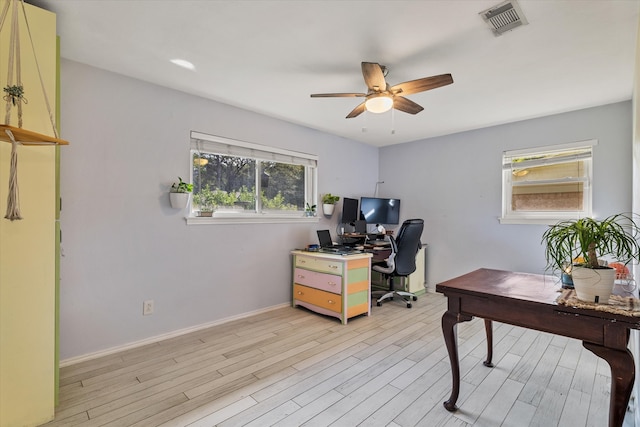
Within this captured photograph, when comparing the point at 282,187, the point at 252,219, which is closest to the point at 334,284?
the point at 252,219

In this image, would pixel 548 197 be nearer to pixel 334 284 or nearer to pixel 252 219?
pixel 334 284

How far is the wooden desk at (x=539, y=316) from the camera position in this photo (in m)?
1.23

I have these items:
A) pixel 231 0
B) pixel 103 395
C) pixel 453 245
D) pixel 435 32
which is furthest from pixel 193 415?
pixel 453 245

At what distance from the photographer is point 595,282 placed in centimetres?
131

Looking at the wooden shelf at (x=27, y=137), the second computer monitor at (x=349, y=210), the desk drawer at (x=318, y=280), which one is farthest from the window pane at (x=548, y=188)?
the wooden shelf at (x=27, y=137)

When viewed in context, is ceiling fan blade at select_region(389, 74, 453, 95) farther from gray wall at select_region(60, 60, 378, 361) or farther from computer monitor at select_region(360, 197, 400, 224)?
computer monitor at select_region(360, 197, 400, 224)

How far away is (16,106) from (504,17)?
2.80 metres

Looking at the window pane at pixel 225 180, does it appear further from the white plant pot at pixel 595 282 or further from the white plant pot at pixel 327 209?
the white plant pot at pixel 595 282

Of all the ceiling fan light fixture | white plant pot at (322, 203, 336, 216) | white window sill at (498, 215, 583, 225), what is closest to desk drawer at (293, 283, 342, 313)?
white plant pot at (322, 203, 336, 216)

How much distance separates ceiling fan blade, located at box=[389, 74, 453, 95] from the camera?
2.06 metres

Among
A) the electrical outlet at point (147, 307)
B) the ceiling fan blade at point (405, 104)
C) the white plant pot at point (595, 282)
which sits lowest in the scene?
the electrical outlet at point (147, 307)

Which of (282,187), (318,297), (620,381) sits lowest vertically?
(318,297)

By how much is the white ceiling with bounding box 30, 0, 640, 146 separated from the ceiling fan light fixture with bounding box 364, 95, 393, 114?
28cm

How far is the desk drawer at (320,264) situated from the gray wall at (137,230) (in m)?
0.42
